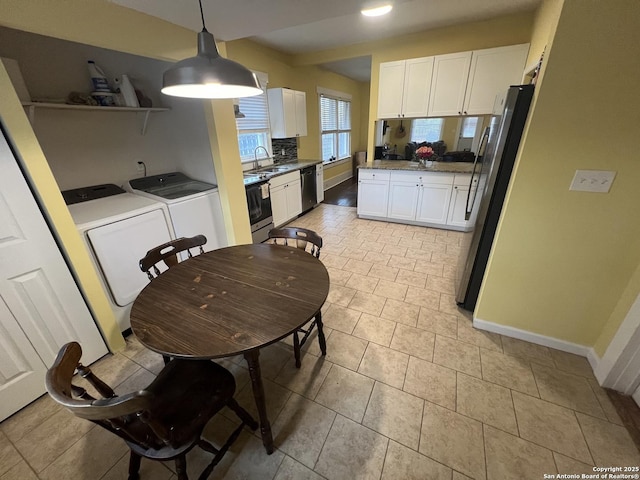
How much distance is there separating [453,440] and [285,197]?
3299 mm

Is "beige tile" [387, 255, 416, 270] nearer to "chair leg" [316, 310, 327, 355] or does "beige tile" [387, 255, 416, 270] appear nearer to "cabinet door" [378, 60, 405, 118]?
"chair leg" [316, 310, 327, 355]

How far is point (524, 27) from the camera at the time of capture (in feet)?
10.2

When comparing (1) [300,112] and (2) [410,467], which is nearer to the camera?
(2) [410,467]

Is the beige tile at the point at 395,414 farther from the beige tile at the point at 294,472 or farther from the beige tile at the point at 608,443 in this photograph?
the beige tile at the point at 608,443

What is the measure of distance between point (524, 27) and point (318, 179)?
3351 millimetres

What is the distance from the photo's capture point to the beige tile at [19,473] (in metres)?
1.20

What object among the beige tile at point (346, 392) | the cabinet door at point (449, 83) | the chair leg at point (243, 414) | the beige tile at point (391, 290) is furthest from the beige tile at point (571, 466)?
the cabinet door at point (449, 83)

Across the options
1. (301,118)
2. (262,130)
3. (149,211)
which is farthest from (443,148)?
(149,211)

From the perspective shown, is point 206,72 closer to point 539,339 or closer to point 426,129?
point 539,339

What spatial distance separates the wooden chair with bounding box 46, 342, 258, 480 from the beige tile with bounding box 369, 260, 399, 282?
1.73 metres

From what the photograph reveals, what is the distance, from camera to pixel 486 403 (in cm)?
144

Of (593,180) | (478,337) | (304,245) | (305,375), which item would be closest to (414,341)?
(478,337)

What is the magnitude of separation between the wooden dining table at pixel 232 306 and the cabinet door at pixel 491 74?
3.40m

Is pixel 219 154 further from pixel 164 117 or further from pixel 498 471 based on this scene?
pixel 498 471
